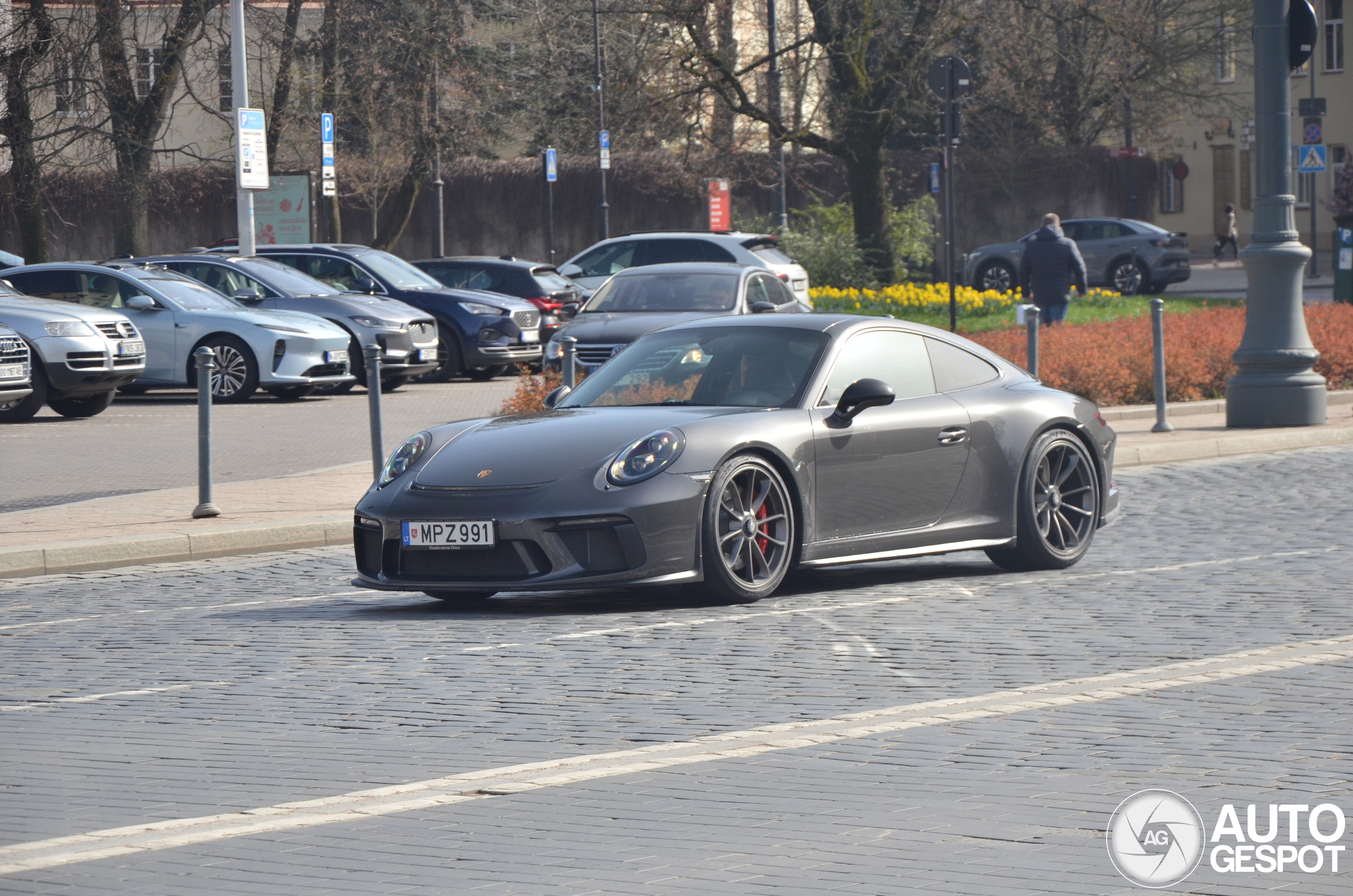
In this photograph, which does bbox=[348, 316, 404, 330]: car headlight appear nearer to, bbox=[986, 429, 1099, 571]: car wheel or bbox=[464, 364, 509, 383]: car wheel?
bbox=[464, 364, 509, 383]: car wheel

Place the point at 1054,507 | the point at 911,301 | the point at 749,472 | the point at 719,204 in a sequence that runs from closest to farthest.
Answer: the point at 749,472 → the point at 1054,507 → the point at 911,301 → the point at 719,204

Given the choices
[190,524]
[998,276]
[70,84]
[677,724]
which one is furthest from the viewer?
[998,276]

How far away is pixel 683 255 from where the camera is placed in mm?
27406

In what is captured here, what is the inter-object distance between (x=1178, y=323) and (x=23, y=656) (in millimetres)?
14737

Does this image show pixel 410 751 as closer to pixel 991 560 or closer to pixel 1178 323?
pixel 991 560

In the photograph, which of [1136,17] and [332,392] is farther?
[1136,17]

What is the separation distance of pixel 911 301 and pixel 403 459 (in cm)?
2035

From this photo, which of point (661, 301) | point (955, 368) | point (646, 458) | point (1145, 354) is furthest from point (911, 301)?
point (646, 458)

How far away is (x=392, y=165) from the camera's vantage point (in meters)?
49.4

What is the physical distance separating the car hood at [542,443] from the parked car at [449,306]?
53.1ft

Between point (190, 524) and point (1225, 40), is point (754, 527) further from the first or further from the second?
point (1225, 40)

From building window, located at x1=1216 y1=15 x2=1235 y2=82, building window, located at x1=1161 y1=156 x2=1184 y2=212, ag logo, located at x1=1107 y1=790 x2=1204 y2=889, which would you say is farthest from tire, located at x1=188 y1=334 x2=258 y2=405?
building window, located at x1=1161 y1=156 x2=1184 y2=212

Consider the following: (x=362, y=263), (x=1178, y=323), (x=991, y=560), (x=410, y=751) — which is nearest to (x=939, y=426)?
(x=991, y=560)

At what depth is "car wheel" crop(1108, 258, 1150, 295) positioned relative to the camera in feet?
133
